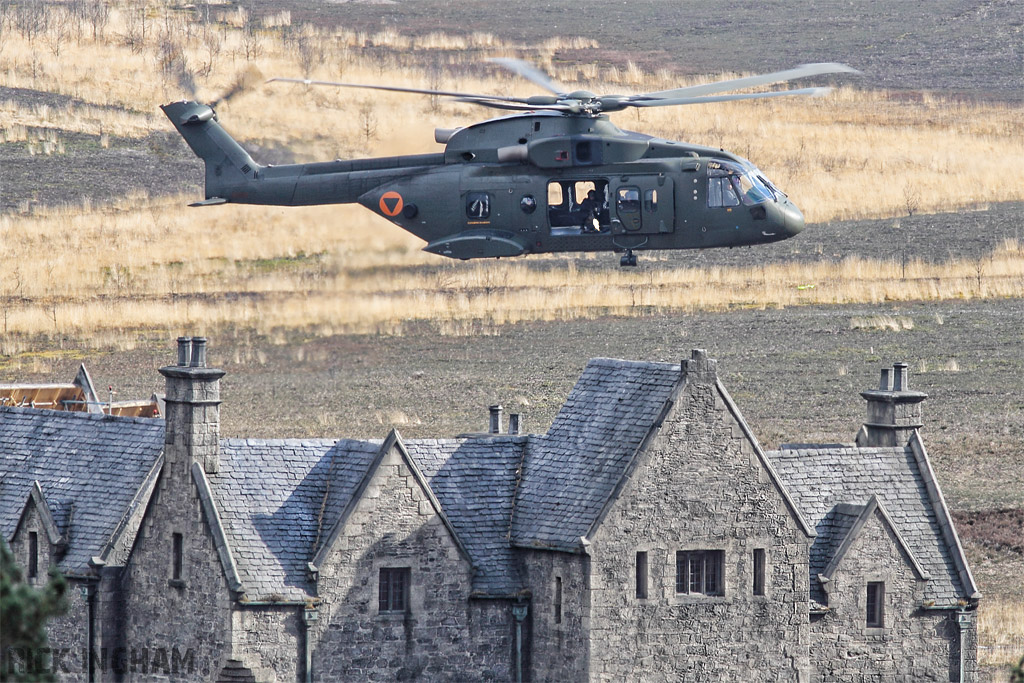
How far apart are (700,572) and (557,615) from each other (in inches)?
135

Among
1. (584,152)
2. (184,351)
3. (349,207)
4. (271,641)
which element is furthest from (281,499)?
(349,207)

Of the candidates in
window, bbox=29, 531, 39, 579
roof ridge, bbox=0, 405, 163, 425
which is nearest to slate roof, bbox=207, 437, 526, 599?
roof ridge, bbox=0, 405, 163, 425

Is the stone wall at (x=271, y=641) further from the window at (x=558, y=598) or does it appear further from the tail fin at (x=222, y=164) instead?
the tail fin at (x=222, y=164)

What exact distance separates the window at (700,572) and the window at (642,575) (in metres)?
0.87

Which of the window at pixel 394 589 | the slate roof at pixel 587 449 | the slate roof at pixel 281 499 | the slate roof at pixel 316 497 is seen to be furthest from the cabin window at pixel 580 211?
the window at pixel 394 589

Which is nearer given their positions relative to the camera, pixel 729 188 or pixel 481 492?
pixel 481 492

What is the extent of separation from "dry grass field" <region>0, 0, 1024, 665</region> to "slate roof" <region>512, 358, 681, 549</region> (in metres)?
13.5

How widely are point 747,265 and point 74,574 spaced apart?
227 feet

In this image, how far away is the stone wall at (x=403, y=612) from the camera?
54.5 m

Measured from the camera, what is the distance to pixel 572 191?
213ft

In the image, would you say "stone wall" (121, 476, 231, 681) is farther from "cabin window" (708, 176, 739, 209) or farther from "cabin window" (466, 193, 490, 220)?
"cabin window" (708, 176, 739, 209)

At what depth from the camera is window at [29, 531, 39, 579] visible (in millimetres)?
59062

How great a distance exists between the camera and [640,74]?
148 meters

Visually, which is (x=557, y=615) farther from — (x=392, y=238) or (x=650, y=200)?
(x=392, y=238)
